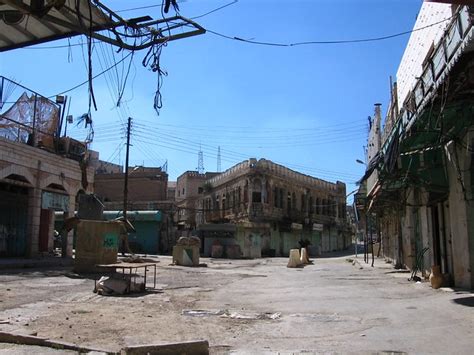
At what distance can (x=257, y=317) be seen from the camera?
34.3 feet

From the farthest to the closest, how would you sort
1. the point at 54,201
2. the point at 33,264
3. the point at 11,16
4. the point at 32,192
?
the point at 54,201 → the point at 32,192 → the point at 33,264 → the point at 11,16

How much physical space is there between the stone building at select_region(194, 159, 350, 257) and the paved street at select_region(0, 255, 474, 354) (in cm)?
3254

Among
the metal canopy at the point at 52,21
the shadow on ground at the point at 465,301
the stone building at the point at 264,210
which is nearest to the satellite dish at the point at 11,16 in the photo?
the metal canopy at the point at 52,21

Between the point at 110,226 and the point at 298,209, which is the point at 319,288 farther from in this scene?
the point at 298,209

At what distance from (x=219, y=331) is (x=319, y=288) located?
8097 mm

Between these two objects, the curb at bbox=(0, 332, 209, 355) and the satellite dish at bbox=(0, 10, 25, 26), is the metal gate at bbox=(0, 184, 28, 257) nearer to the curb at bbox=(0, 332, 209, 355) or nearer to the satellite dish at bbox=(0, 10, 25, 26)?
the curb at bbox=(0, 332, 209, 355)

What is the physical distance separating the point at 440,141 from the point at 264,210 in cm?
3920

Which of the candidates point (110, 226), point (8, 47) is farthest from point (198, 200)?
point (8, 47)

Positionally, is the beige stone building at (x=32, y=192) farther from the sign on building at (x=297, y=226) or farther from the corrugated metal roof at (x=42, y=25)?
the sign on building at (x=297, y=226)

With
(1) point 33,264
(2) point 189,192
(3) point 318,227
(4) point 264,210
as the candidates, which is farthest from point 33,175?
(2) point 189,192

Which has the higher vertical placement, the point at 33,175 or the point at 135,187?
the point at 135,187

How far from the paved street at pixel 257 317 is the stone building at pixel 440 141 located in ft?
5.72

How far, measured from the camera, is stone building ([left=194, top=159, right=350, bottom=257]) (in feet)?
165

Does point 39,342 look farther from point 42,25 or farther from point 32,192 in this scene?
point 32,192
